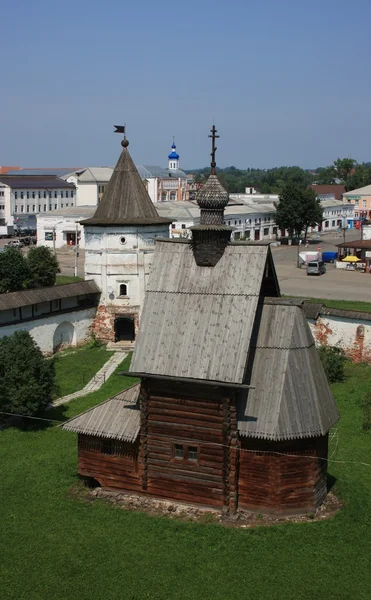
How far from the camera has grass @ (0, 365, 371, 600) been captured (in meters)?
12.7

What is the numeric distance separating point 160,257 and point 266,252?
99.2 inches

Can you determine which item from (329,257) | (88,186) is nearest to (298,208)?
(329,257)

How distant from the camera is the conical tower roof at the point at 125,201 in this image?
1236 inches

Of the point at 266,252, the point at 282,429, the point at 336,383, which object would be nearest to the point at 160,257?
the point at 266,252

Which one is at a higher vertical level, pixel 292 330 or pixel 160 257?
pixel 160 257

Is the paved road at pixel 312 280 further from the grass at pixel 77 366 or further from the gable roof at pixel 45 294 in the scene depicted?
the grass at pixel 77 366

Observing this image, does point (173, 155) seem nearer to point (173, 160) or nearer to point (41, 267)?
point (173, 160)

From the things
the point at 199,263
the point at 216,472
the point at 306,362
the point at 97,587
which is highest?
the point at 199,263

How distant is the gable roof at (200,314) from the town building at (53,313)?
41.5ft

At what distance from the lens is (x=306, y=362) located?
15625 mm

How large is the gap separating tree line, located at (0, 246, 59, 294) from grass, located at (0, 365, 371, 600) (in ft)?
74.8

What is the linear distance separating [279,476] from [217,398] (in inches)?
81.4

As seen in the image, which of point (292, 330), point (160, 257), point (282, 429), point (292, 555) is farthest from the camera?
point (160, 257)

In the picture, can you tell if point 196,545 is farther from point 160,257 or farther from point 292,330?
point 160,257
